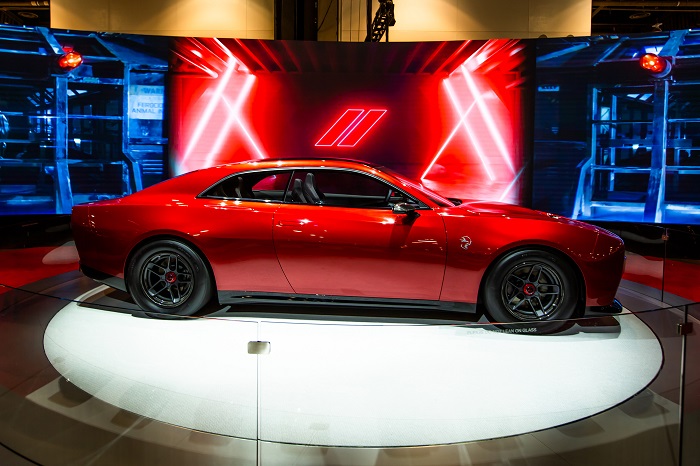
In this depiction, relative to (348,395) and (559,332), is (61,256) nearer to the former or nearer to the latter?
(348,395)

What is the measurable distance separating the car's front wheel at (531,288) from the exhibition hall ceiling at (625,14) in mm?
12176

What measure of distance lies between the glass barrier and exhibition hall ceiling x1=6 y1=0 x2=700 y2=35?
13.6m

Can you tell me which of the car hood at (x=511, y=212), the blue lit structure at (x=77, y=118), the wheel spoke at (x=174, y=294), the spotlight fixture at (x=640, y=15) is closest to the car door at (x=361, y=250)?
the car hood at (x=511, y=212)

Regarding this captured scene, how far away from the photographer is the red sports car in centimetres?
380

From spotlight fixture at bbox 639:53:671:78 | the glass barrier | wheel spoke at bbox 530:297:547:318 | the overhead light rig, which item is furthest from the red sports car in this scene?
spotlight fixture at bbox 639:53:671:78

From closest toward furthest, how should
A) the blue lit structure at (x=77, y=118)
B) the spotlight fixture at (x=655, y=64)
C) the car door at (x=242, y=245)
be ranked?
the car door at (x=242, y=245)
the spotlight fixture at (x=655, y=64)
the blue lit structure at (x=77, y=118)

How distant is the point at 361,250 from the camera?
389cm

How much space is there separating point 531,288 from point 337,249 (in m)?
1.35

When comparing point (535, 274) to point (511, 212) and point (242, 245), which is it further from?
point (242, 245)

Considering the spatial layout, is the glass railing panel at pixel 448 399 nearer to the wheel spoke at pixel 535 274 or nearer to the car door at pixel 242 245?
the wheel spoke at pixel 535 274

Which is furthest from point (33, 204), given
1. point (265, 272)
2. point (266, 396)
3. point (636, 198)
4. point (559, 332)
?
point (636, 198)

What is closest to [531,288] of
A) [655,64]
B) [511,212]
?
[511,212]

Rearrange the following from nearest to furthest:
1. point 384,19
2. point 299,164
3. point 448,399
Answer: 1. point 448,399
2. point 299,164
3. point 384,19

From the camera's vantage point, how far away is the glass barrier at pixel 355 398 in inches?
82.4
